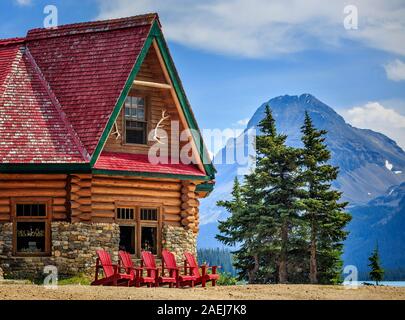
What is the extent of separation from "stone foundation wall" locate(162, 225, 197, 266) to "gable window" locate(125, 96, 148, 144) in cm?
330

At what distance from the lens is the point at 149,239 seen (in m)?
32.1

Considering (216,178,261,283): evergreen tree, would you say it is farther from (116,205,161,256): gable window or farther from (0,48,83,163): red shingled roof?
(0,48,83,163): red shingled roof

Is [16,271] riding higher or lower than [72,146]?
lower

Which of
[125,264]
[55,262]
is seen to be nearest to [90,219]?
[55,262]

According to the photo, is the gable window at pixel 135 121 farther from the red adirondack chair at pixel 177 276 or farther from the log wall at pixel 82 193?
the red adirondack chair at pixel 177 276

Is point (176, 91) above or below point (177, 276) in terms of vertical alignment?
above

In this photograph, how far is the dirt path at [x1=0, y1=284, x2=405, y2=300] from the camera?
21250mm

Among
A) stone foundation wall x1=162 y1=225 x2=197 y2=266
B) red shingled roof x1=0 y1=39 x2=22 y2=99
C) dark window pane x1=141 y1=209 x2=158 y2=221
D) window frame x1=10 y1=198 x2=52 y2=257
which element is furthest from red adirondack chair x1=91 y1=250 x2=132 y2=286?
red shingled roof x1=0 y1=39 x2=22 y2=99

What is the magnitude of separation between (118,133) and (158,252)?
434cm

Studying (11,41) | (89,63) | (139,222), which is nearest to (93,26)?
(89,63)

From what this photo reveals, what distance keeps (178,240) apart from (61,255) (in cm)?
462

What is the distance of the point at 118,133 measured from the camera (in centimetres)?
3197

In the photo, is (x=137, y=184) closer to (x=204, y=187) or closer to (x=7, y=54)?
(x=204, y=187)
